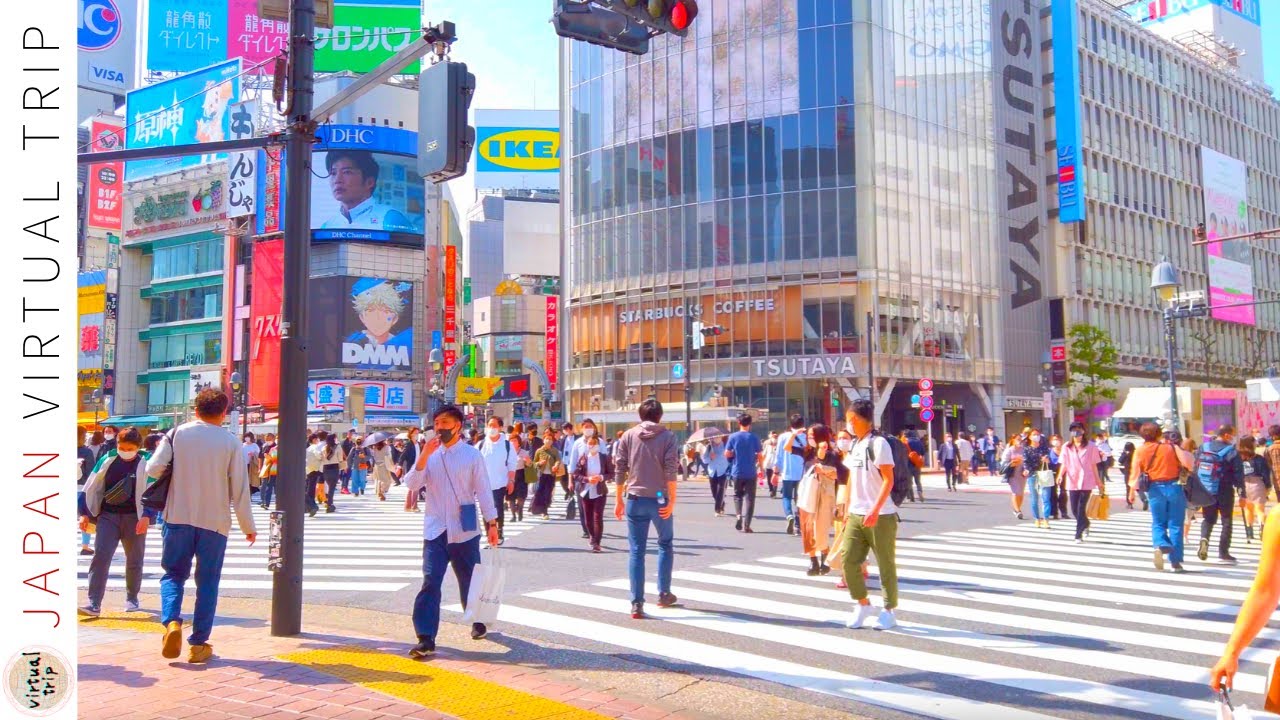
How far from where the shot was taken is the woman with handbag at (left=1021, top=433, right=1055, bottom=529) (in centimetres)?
1803

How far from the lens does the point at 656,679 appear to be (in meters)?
6.50

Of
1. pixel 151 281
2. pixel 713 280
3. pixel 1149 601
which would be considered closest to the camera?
pixel 1149 601

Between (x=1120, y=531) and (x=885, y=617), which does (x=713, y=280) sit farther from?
(x=885, y=617)

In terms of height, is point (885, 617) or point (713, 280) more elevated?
point (713, 280)

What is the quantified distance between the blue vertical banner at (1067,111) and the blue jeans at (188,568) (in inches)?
2479

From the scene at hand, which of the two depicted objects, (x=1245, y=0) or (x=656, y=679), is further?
(x=1245, y=0)

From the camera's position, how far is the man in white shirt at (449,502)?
712cm

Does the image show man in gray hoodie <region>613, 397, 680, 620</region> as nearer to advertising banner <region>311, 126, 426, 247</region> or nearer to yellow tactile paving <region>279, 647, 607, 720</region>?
yellow tactile paving <region>279, 647, 607, 720</region>

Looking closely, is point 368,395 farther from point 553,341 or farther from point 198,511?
point 198,511

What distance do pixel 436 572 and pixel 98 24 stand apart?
7952 cm

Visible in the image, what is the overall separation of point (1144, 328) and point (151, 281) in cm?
6738

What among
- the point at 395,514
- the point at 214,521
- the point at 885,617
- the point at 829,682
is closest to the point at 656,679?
the point at 829,682

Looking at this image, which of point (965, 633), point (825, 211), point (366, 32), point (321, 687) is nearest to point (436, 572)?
point (321, 687)

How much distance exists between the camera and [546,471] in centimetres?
1800
